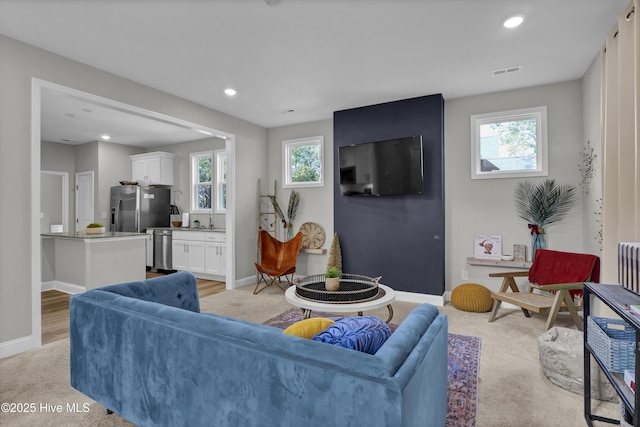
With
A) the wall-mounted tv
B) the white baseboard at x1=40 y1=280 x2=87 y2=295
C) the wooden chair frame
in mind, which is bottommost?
the white baseboard at x1=40 y1=280 x2=87 y2=295

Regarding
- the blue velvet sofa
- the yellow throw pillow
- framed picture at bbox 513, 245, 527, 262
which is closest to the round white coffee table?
the blue velvet sofa

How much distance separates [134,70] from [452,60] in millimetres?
3276

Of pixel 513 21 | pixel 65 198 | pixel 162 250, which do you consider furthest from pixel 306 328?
pixel 65 198

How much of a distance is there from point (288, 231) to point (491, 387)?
3.97 metres

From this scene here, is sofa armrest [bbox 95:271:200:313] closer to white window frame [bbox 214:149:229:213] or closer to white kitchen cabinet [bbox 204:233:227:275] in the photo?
white kitchen cabinet [bbox 204:233:227:275]

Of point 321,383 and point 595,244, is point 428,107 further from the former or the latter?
point 321,383

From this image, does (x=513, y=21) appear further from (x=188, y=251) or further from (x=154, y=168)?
(x=154, y=168)

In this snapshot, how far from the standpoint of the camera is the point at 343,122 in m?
4.96

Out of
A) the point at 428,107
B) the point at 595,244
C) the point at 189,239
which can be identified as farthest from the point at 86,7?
the point at 595,244

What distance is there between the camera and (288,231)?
575 cm

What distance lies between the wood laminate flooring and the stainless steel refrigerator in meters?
2.13

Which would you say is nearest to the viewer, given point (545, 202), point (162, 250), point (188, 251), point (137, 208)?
point (545, 202)

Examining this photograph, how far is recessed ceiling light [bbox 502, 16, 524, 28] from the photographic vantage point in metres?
2.62

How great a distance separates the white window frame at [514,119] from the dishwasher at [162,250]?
5.37 metres
